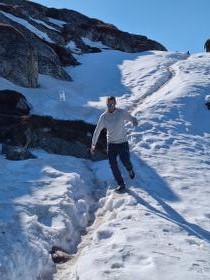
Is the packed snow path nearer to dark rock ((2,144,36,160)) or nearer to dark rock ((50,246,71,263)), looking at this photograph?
dark rock ((50,246,71,263))

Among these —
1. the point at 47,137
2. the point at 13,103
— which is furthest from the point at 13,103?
the point at 47,137

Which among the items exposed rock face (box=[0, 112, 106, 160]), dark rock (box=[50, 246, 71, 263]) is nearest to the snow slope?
dark rock (box=[50, 246, 71, 263])

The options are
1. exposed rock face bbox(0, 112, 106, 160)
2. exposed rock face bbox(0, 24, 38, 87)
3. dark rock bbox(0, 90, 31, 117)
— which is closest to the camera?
exposed rock face bbox(0, 112, 106, 160)

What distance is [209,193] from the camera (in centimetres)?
1627

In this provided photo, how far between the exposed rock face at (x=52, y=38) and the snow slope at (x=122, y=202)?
236 centimetres

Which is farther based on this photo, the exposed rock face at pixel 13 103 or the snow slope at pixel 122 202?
the exposed rock face at pixel 13 103

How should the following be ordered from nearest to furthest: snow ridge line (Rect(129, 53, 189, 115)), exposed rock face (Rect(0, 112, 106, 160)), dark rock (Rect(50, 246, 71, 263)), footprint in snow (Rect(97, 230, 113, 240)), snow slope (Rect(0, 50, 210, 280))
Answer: snow slope (Rect(0, 50, 210, 280)) < dark rock (Rect(50, 246, 71, 263)) < footprint in snow (Rect(97, 230, 113, 240)) < exposed rock face (Rect(0, 112, 106, 160)) < snow ridge line (Rect(129, 53, 189, 115))

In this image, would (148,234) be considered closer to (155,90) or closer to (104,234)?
(104,234)

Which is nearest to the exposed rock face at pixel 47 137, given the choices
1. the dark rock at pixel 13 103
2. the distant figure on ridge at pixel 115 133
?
the dark rock at pixel 13 103

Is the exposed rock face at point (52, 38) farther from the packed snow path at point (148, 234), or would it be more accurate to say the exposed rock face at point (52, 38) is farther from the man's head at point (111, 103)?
the man's head at point (111, 103)

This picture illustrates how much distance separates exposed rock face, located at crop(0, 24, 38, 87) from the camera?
29.3 meters

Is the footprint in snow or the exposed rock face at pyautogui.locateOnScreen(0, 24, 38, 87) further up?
the exposed rock face at pyautogui.locateOnScreen(0, 24, 38, 87)

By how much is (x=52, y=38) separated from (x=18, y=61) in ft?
60.9

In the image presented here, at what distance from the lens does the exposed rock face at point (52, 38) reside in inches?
1194
